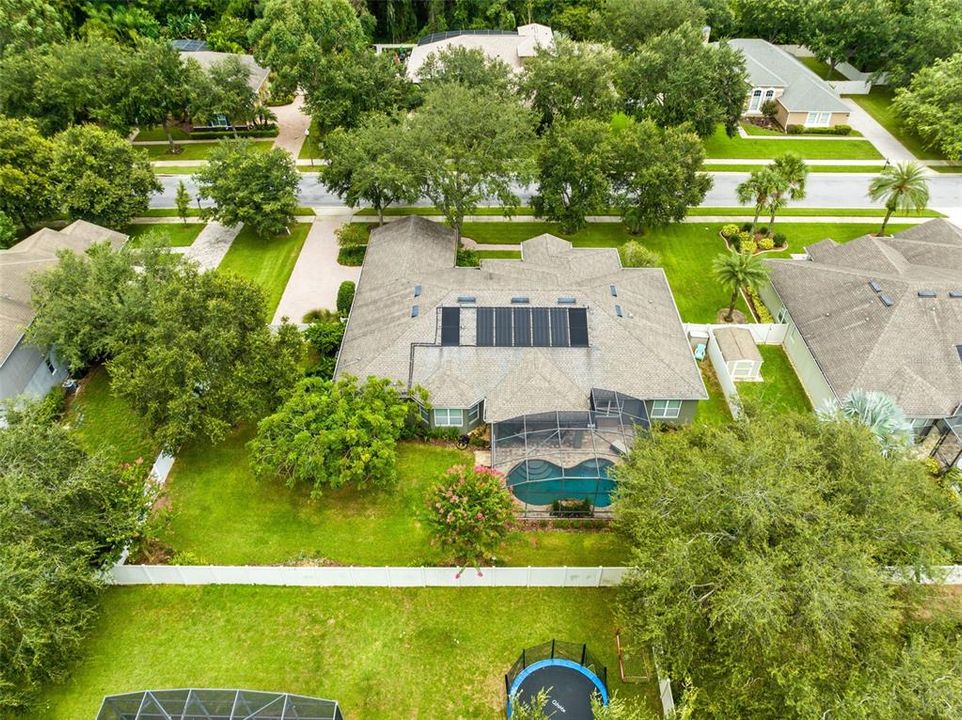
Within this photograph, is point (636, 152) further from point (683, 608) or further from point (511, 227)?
point (683, 608)

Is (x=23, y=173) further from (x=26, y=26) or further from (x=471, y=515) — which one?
(x=471, y=515)

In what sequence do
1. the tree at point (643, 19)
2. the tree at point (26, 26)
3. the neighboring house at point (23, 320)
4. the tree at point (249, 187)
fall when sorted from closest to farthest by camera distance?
the neighboring house at point (23, 320) → the tree at point (249, 187) → the tree at point (26, 26) → the tree at point (643, 19)

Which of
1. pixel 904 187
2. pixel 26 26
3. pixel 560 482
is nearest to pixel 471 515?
pixel 560 482

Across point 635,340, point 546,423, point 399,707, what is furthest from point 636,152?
point 399,707

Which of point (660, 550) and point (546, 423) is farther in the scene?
point (546, 423)

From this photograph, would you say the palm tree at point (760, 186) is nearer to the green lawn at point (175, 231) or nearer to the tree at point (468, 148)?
the tree at point (468, 148)

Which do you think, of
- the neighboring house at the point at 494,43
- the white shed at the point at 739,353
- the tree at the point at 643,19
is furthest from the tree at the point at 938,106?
the neighboring house at the point at 494,43
